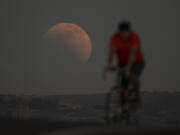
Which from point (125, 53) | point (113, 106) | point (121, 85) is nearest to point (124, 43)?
point (125, 53)

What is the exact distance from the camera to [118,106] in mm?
14891

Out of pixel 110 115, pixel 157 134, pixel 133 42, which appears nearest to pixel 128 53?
pixel 133 42

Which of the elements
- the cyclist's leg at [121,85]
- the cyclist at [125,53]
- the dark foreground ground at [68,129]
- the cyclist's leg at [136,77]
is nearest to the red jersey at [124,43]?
the cyclist at [125,53]

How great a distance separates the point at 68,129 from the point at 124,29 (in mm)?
2438

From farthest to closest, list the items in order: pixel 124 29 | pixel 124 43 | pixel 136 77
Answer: pixel 136 77 → pixel 124 43 → pixel 124 29

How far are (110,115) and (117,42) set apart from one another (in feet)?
5.31

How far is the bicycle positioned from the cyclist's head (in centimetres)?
117

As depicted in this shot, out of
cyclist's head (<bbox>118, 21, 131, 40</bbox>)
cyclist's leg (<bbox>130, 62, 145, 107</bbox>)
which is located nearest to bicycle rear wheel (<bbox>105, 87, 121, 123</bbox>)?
cyclist's leg (<bbox>130, 62, 145, 107</bbox>)

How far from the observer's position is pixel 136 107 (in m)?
15.4

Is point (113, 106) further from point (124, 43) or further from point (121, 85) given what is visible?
point (124, 43)

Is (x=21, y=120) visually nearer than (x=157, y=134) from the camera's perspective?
No

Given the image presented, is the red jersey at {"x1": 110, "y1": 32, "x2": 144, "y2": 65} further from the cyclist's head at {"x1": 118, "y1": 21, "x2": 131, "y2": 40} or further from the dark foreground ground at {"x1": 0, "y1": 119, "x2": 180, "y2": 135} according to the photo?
the dark foreground ground at {"x1": 0, "y1": 119, "x2": 180, "y2": 135}

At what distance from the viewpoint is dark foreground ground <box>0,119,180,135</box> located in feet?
41.2

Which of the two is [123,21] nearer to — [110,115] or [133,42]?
[133,42]
